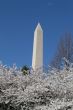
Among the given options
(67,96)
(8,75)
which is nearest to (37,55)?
(8,75)

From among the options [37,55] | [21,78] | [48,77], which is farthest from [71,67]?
[37,55]

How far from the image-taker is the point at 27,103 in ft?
24.1

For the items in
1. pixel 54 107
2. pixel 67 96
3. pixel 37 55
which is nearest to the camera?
pixel 54 107

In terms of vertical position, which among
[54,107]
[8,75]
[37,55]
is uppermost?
[37,55]

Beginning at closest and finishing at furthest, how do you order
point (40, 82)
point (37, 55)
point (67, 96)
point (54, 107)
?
1. point (54, 107)
2. point (67, 96)
3. point (40, 82)
4. point (37, 55)

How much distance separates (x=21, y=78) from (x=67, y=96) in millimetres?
1485

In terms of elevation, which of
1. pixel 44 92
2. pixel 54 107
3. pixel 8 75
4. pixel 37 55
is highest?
pixel 37 55

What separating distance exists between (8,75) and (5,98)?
78 centimetres

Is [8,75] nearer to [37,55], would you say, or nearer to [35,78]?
[35,78]

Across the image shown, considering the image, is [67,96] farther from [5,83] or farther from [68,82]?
[5,83]

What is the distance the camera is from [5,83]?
314 inches

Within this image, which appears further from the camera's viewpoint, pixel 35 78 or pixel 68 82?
pixel 35 78

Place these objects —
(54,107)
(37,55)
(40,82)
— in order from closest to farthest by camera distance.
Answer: (54,107)
(40,82)
(37,55)

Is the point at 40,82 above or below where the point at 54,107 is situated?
above
